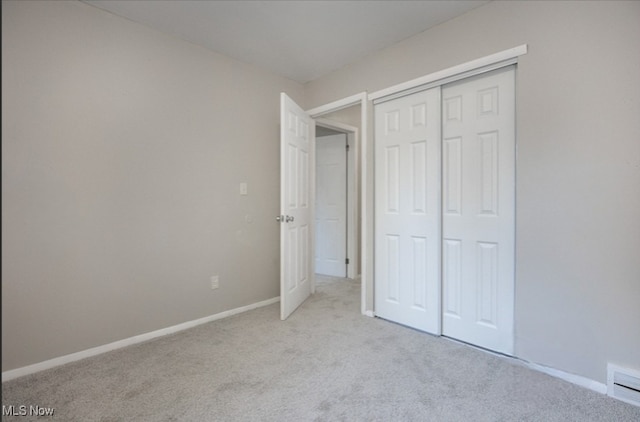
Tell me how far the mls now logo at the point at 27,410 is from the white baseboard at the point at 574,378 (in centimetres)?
274

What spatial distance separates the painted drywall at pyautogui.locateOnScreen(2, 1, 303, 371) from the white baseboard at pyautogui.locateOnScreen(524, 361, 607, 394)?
236 centimetres

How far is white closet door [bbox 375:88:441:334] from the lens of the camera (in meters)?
2.48

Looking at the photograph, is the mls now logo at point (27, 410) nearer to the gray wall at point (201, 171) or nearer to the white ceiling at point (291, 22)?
the gray wall at point (201, 171)

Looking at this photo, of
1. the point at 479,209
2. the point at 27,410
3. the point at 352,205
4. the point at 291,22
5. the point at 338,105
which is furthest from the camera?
the point at 352,205

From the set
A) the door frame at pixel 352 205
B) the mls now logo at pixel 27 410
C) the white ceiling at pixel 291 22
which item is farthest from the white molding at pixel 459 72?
the mls now logo at pixel 27 410

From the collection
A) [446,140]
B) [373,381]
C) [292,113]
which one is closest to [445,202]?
[446,140]

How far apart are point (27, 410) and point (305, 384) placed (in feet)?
4.68

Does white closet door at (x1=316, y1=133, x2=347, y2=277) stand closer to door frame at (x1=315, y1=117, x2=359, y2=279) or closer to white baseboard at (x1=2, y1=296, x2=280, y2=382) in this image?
door frame at (x1=315, y1=117, x2=359, y2=279)

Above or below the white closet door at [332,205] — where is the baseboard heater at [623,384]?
below

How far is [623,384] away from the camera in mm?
1657

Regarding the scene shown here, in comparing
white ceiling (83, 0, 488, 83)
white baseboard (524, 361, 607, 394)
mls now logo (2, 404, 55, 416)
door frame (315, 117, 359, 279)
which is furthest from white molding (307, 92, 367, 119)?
mls now logo (2, 404, 55, 416)

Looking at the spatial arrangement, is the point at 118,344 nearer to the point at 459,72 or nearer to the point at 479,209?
the point at 479,209

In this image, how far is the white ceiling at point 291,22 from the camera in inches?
85.4

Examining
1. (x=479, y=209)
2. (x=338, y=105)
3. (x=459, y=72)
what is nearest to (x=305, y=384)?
(x=479, y=209)
